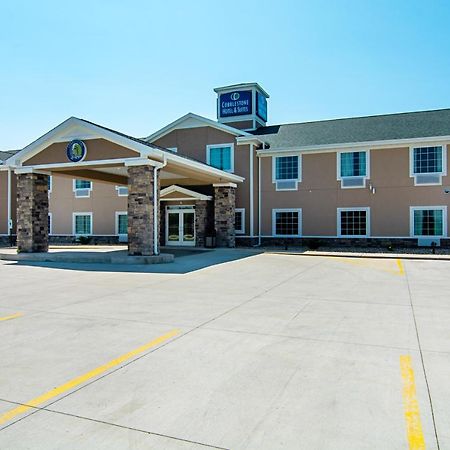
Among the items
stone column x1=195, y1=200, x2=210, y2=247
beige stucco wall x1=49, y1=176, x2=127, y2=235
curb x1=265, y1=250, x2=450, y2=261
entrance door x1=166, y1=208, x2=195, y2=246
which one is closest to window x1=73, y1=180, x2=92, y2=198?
beige stucco wall x1=49, y1=176, x2=127, y2=235

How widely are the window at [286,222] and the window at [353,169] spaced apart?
297 centimetres

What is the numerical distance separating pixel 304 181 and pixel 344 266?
919 centimetres

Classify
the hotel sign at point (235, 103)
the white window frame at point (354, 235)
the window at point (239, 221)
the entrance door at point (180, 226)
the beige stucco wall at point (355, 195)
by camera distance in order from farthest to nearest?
the hotel sign at point (235, 103) → the entrance door at point (180, 226) → the window at point (239, 221) → the white window frame at point (354, 235) → the beige stucco wall at point (355, 195)

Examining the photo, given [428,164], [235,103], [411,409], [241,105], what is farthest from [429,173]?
[411,409]

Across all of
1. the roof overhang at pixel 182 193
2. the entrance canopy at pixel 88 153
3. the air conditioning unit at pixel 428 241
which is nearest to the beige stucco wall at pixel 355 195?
the air conditioning unit at pixel 428 241

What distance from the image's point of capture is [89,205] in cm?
2853

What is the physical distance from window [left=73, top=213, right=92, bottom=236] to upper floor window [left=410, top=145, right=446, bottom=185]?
66.4 feet

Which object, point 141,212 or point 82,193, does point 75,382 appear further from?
point 82,193

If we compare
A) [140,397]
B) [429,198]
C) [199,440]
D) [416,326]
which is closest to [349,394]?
[199,440]

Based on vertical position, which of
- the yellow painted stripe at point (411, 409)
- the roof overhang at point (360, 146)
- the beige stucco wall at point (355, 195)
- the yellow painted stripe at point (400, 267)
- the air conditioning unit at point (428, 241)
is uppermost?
the roof overhang at point (360, 146)

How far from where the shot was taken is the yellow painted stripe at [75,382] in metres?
3.57

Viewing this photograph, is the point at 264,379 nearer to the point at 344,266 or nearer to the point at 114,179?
the point at 344,266

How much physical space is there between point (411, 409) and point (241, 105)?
87.0 ft

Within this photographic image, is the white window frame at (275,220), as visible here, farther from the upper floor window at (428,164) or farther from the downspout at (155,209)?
the downspout at (155,209)
